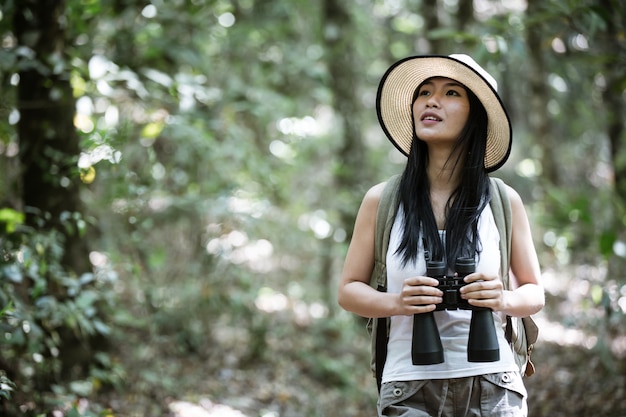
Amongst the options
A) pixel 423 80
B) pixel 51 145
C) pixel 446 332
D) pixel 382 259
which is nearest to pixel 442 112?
pixel 423 80

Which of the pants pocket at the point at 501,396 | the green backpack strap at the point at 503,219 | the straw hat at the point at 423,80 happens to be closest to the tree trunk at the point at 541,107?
the straw hat at the point at 423,80

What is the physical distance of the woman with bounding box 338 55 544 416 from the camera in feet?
7.91

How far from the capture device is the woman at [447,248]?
2.41 m

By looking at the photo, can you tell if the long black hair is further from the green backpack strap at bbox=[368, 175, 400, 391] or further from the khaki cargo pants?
the khaki cargo pants

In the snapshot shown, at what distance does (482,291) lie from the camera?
89.7 inches

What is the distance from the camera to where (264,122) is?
344 inches

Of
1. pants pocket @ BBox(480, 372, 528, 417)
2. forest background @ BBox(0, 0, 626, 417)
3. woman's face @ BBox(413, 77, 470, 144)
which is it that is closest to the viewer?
pants pocket @ BBox(480, 372, 528, 417)

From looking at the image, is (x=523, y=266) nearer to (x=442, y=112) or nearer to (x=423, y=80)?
(x=442, y=112)

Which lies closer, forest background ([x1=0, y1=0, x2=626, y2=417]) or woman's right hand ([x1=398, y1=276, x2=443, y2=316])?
woman's right hand ([x1=398, y1=276, x2=443, y2=316])

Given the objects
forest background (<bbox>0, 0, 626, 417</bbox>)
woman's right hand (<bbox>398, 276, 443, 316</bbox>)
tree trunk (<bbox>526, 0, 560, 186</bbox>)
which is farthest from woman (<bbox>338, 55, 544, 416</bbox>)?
tree trunk (<bbox>526, 0, 560, 186</bbox>)

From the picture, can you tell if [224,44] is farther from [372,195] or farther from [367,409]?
[372,195]

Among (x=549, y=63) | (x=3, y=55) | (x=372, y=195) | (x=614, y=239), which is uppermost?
(x=549, y=63)

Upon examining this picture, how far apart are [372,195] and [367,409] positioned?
4744mm

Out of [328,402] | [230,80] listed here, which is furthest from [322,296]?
[230,80]
